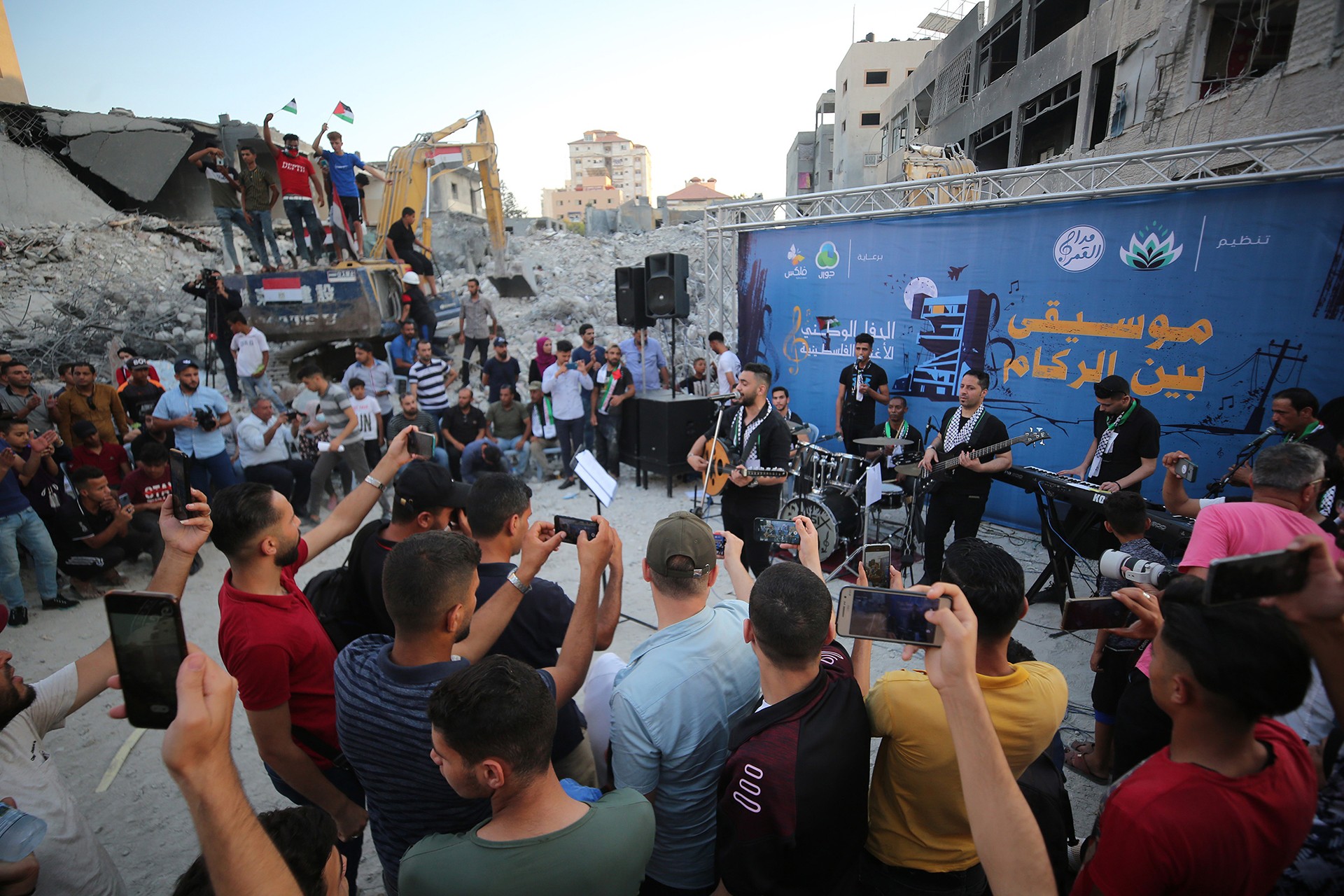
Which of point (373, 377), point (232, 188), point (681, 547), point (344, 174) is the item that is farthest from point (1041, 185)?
point (232, 188)

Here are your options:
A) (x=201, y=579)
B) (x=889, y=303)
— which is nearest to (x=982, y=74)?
(x=889, y=303)

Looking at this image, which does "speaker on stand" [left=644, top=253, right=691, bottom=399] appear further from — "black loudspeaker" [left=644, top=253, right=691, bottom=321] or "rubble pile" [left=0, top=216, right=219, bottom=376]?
"rubble pile" [left=0, top=216, right=219, bottom=376]

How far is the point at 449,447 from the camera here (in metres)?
7.72

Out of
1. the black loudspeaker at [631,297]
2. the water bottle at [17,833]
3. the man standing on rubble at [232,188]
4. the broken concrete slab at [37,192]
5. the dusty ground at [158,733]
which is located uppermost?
the broken concrete slab at [37,192]

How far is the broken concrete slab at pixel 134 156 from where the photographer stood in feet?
50.1

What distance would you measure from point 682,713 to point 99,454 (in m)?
6.91

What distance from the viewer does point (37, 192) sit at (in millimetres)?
14422

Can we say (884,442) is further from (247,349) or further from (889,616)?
(247,349)

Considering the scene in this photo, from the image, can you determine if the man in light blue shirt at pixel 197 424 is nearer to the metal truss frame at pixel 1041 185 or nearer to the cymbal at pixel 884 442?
the metal truss frame at pixel 1041 185

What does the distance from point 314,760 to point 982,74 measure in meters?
25.0

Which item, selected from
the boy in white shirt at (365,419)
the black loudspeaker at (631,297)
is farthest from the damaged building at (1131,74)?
the boy in white shirt at (365,419)

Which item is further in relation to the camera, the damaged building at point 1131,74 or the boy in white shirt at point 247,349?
the boy in white shirt at point 247,349

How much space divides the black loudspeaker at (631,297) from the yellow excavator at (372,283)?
472 cm

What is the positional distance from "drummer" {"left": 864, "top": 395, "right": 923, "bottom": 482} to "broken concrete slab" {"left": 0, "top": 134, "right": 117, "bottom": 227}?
1926cm
